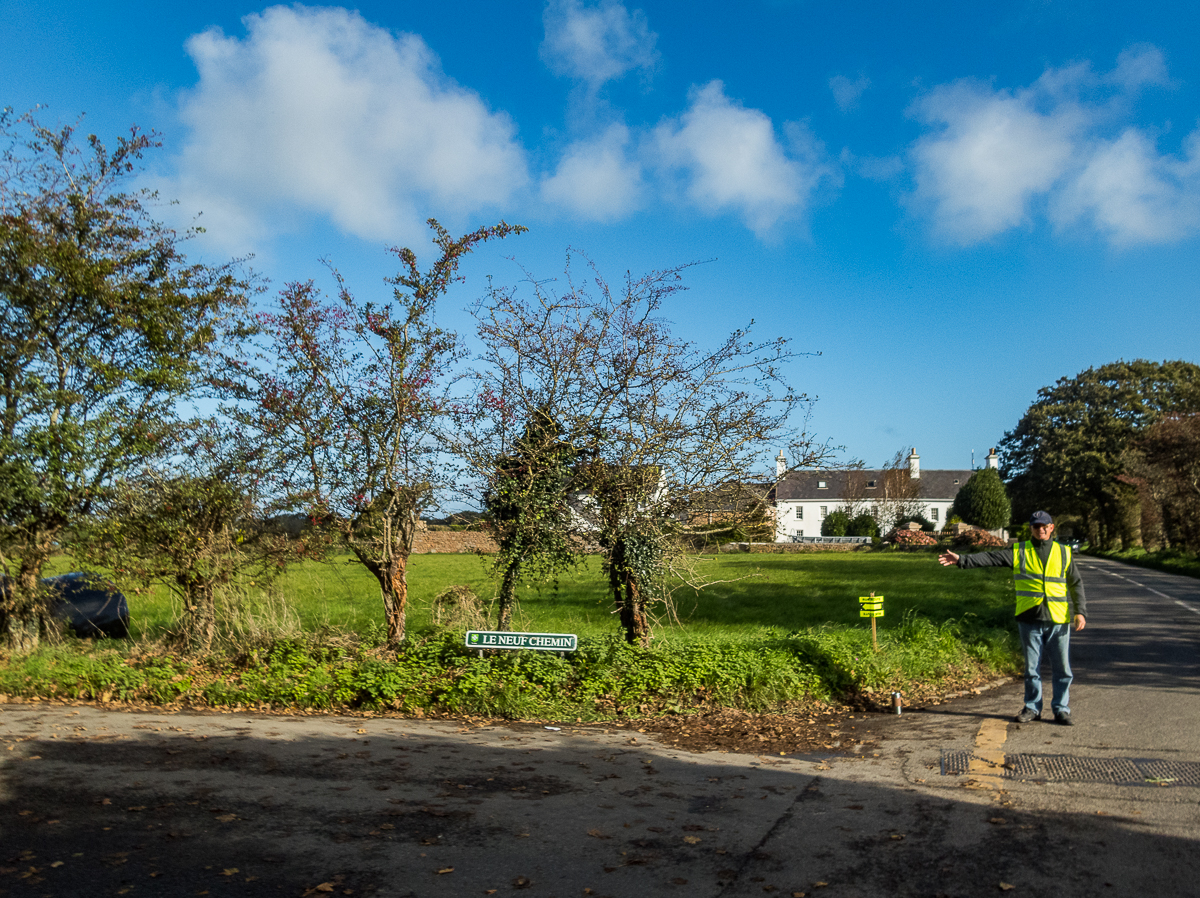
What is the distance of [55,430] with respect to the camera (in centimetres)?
1064

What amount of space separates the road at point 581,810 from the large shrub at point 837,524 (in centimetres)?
6596

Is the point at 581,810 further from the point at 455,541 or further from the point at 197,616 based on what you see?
the point at 197,616

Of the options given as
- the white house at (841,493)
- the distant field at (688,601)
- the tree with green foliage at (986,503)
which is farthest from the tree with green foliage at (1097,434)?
the distant field at (688,601)

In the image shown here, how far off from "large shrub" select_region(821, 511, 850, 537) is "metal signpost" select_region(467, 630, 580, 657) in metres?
65.8

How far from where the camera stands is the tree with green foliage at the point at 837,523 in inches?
2867

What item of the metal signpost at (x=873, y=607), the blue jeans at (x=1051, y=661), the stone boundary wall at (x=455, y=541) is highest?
the stone boundary wall at (x=455, y=541)

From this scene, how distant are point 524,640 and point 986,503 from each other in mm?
55368

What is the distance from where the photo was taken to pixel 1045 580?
8312 millimetres

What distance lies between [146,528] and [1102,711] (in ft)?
36.6

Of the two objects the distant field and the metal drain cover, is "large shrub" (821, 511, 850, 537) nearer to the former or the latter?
the distant field

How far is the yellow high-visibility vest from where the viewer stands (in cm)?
831

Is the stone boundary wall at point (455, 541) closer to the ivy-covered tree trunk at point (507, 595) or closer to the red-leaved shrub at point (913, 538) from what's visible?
the ivy-covered tree trunk at point (507, 595)

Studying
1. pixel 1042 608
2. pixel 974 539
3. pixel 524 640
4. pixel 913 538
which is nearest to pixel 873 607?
pixel 1042 608

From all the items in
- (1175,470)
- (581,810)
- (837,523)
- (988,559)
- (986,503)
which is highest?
(1175,470)
